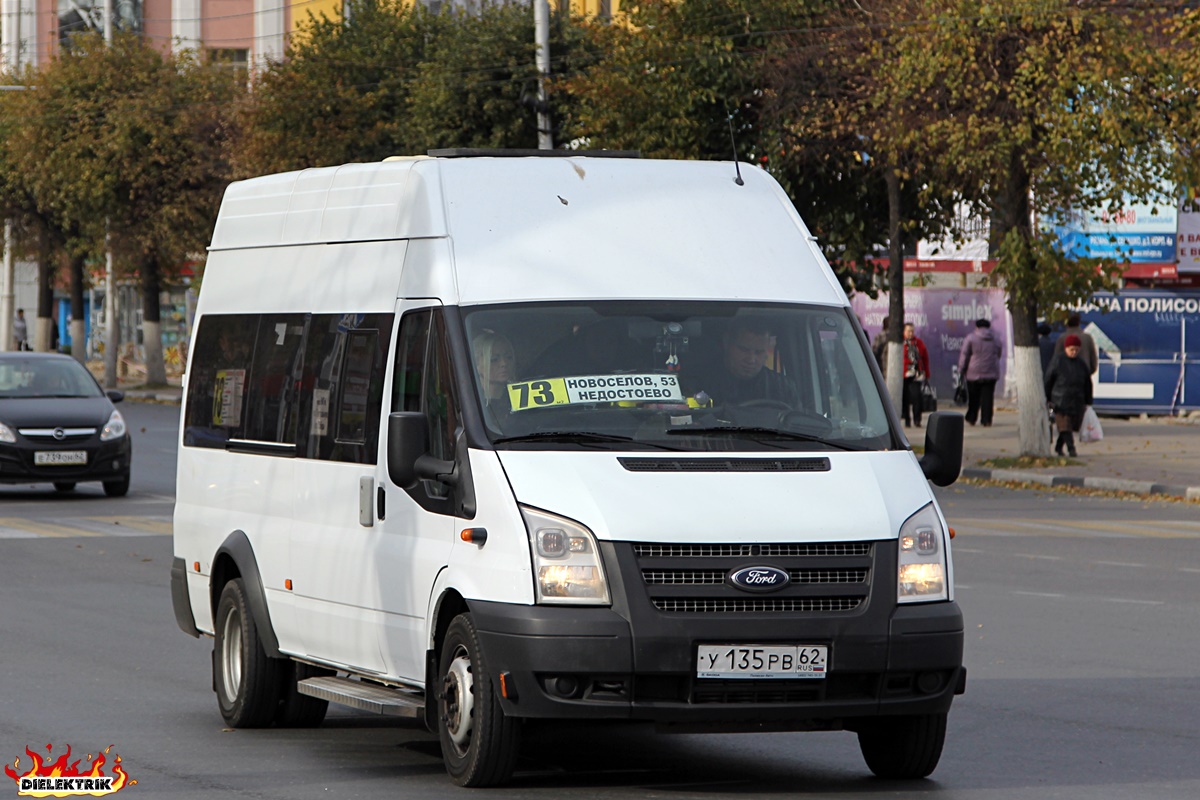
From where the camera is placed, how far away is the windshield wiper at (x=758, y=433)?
7371mm

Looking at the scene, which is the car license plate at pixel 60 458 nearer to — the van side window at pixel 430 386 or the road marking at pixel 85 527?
the road marking at pixel 85 527

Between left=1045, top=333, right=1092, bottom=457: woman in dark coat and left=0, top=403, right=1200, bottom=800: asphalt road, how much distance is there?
37.6 feet

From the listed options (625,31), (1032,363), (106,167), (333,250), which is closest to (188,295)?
(106,167)

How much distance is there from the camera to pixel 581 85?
31547 mm

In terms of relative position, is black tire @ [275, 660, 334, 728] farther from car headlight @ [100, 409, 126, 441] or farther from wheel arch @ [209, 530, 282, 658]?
car headlight @ [100, 409, 126, 441]

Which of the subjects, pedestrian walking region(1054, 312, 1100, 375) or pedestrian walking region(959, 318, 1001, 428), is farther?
pedestrian walking region(959, 318, 1001, 428)

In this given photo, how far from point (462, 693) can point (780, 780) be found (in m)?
1.34

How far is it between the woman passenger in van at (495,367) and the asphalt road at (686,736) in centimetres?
120

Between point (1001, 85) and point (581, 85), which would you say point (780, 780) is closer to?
point (1001, 85)

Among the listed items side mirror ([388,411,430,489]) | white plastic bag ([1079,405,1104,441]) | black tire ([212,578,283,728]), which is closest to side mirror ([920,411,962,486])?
side mirror ([388,411,430,489])

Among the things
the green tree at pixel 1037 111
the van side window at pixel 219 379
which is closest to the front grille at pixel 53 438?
the green tree at pixel 1037 111

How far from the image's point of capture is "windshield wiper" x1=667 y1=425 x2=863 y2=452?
7.37m

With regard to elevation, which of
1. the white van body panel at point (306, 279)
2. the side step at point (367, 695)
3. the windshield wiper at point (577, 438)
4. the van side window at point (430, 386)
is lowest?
the side step at point (367, 695)

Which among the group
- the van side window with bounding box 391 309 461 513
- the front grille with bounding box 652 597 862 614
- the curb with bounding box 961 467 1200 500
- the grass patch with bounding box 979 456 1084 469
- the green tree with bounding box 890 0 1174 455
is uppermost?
the green tree with bounding box 890 0 1174 455
